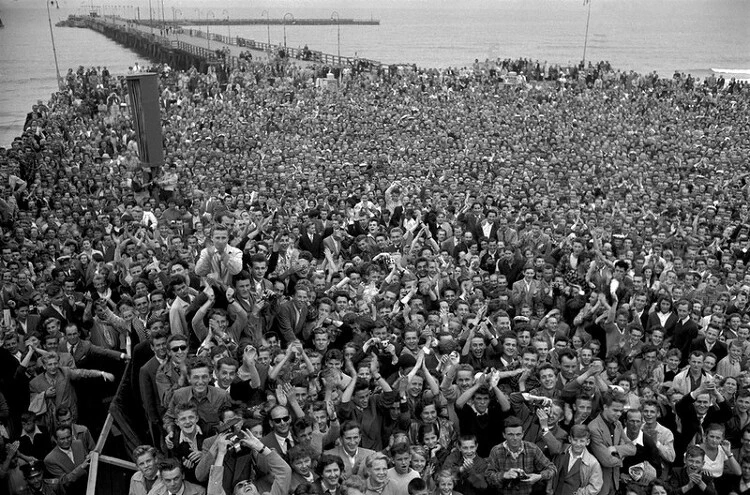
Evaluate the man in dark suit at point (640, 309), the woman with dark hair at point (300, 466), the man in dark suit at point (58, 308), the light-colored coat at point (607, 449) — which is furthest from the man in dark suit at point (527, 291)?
the man in dark suit at point (58, 308)

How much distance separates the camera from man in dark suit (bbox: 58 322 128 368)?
6.64 metres

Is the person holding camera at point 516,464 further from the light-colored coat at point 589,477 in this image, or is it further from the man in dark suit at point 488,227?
the man in dark suit at point 488,227

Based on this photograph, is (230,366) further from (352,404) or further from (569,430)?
(569,430)

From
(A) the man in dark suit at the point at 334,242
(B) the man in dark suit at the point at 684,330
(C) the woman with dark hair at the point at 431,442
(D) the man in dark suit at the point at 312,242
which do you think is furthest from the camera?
(D) the man in dark suit at the point at 312,242

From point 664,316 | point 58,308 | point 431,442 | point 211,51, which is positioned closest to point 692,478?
point 431,442

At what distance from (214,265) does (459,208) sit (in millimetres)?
7973

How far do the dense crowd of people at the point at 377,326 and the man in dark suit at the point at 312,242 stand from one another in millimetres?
47

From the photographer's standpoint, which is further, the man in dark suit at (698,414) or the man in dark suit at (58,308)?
the man in dark suit at (58,308)

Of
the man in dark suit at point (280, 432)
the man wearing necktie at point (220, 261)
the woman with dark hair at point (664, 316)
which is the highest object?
the man wearing necktie at point (220, 261)

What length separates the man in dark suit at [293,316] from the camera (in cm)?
689

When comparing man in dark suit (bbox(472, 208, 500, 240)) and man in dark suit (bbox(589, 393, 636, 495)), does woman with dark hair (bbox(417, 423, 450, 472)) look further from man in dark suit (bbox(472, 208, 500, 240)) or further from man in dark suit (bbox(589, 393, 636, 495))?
man in dark suit (bbox(472, 208, 500, 240))

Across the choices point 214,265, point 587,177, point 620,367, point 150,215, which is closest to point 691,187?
point 587,177

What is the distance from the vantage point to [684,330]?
8.12 meters

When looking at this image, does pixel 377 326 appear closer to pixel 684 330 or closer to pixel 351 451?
pixel 351 451
